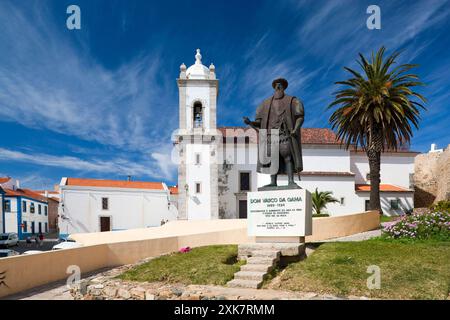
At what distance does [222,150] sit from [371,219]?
1753cm

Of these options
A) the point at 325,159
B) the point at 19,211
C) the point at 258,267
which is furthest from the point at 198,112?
the point at 19,211

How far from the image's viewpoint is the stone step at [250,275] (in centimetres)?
762

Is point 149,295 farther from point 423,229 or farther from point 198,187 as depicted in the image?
point 198,187

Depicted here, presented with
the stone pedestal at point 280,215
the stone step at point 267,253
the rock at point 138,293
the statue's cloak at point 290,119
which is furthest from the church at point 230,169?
the rock at point 138,293

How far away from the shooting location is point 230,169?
32781 millimetres

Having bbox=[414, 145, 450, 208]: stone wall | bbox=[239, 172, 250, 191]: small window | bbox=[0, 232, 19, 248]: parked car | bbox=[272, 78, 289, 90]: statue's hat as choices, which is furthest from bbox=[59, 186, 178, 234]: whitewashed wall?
bbox=[272, 78, 289, 90]: statue's hat

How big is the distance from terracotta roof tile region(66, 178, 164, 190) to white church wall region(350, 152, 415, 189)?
22175mm

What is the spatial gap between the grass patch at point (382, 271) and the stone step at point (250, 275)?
423 millimetres

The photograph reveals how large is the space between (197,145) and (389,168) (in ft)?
66.6

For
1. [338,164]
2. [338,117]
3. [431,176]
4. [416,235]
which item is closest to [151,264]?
[416,235]

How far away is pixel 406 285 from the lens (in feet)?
22.2

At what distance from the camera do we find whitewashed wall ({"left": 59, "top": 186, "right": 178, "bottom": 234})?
116 ft
